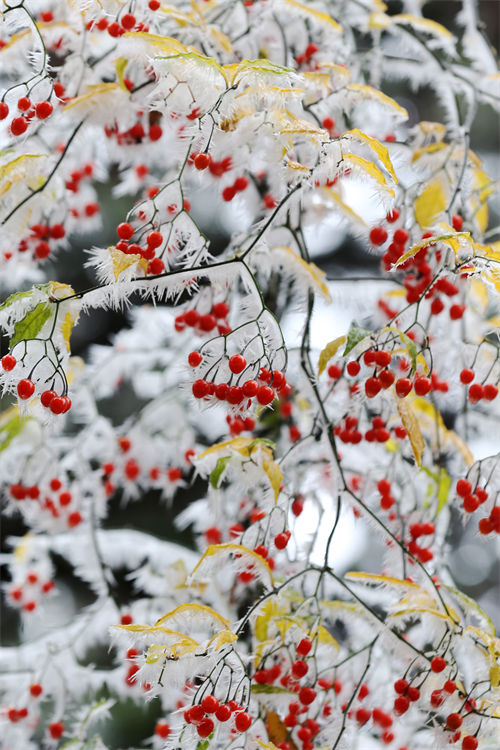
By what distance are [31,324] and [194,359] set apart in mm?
242

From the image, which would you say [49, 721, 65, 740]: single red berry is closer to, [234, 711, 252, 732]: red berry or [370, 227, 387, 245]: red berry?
[234, 711, 252, 732]: red berry

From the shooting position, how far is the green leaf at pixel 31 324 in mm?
1196

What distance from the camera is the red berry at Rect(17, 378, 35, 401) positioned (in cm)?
118

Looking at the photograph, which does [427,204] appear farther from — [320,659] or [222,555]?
[320,659]

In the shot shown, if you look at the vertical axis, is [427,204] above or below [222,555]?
above

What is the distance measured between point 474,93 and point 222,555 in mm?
1135

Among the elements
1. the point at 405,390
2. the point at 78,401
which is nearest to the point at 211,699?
the point at 405,390

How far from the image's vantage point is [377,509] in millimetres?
1757

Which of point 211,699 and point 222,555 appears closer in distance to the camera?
Answer: point 211,699

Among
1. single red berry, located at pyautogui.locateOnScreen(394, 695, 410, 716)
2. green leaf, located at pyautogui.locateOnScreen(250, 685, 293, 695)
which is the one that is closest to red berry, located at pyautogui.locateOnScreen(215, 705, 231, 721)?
green leaf, located at pyautogui.locateOnScreen(250, 685, 293, 695)

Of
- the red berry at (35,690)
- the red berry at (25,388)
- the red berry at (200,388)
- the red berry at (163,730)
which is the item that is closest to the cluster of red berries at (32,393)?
the red berry at (25,388)

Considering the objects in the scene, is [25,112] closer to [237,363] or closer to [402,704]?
[237,363]

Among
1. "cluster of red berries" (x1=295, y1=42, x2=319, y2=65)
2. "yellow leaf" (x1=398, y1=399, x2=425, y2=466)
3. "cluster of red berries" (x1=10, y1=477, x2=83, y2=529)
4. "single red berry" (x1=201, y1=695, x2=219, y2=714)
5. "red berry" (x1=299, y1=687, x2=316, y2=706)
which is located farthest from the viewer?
"cluster of red berries" (x1=10, y1=477, x2=83, y2=529)

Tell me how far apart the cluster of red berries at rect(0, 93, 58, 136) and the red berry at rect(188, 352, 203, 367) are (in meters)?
0.47
